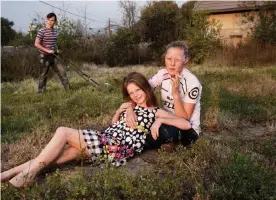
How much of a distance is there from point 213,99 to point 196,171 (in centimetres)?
383

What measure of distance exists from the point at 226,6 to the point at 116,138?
1882cm

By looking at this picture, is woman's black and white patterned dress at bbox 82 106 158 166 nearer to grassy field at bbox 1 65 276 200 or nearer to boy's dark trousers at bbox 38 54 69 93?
grassy field at bbox 1 65 276 200

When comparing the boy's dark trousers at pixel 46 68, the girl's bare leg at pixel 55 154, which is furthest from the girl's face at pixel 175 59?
the boy's dark trousers at pixel 46 68

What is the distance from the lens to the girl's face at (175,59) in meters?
3.90

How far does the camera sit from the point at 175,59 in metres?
3.91

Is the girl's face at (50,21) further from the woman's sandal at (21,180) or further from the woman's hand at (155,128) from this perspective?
the woman's sandal at (21,180)

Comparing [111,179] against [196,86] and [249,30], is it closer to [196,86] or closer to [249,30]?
[196,86]

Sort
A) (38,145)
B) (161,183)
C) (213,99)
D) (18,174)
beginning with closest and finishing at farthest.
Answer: (161,183) < (18,174) < (38,145) < (213,99)

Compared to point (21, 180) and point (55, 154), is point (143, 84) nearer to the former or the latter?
point (55, 154)

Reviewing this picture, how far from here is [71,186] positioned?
2.82 m

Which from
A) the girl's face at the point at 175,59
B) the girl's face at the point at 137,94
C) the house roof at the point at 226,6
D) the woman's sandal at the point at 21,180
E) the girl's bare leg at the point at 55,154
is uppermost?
the house roof at the point at 226,6

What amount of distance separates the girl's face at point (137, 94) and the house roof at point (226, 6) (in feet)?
54.5

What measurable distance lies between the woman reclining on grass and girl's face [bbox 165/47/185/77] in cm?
31

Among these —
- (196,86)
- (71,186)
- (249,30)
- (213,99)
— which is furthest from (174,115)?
(249,30)
